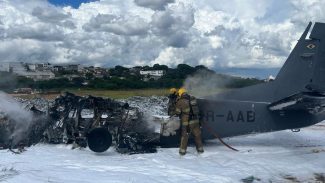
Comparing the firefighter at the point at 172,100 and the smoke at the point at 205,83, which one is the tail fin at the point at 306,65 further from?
the firefighter at the point at 172,100

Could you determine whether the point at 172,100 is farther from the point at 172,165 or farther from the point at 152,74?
the point at 152,74

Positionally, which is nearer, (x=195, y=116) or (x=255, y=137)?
(x=195, y=116)

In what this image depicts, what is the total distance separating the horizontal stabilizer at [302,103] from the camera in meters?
11.8

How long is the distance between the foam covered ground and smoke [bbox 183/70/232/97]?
5.98ft

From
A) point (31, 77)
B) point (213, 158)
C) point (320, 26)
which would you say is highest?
point (320, 26)

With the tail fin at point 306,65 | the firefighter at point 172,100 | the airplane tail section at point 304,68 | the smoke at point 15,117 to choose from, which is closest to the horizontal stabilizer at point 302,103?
the airplane tail section at point 304,68

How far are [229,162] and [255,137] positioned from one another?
4524mm

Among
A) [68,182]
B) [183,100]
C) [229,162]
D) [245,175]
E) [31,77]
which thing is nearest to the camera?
[68,182]

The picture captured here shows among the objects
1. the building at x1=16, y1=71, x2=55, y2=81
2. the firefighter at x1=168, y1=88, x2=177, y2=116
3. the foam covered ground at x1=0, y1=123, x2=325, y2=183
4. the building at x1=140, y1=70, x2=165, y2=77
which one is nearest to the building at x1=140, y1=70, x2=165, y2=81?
the building at x1=140, y1=70, x2=165, y2=77

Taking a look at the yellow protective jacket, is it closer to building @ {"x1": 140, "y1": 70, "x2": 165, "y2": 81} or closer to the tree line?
the tree line

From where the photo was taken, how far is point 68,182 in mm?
7859

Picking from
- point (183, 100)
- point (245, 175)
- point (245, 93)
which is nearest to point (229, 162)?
point (245, 175)

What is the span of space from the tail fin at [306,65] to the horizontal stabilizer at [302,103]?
0.82 meters

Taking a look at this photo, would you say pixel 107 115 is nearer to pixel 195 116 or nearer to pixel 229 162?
pixel 195 116
